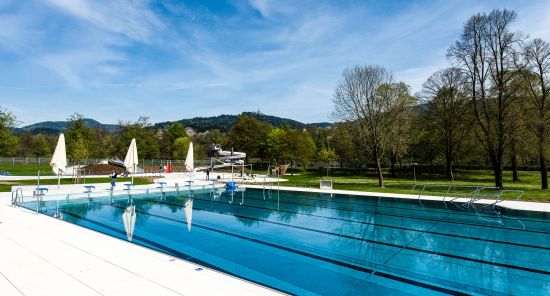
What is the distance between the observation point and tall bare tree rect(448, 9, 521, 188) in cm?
1867

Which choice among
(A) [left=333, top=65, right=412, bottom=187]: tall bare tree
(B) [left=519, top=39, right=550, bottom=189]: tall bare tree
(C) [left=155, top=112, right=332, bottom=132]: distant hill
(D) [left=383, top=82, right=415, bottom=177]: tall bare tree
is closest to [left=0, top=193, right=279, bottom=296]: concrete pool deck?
(A) [left=333, top=65, right=412, bottom=187]: tall bare tree

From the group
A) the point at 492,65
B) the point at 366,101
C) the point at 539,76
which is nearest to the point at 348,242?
the point at 366,101

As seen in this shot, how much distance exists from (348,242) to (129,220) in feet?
23.8

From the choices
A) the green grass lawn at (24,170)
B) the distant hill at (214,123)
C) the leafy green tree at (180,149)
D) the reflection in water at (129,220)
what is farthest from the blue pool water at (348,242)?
the distant hill at (214,123)

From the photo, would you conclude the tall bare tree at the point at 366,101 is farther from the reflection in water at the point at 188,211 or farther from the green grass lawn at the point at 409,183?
the reflection in water at the point at 188,211

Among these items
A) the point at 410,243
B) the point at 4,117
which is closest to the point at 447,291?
the point at 410,243

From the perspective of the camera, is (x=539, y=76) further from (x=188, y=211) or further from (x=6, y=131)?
(x=6, y=131)

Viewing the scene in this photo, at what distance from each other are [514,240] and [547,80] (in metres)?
17.5

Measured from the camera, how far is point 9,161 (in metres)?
39.4

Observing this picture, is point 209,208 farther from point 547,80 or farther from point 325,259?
point 547,80

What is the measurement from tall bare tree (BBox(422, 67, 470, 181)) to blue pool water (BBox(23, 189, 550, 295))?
2120 centimetres

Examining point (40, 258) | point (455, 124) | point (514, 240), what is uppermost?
point (455, 124)

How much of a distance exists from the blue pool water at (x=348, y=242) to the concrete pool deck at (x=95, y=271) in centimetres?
72

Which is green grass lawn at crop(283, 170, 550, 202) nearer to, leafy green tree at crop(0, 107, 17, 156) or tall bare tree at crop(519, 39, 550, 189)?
tall bare tree at crop(519, 39, 550, 189)
